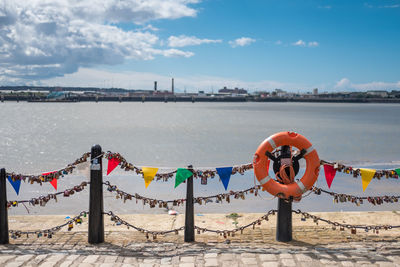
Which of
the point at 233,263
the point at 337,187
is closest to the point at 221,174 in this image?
the point at 233,263

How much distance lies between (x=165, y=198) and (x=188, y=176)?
5667mm

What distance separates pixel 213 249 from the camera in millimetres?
5039

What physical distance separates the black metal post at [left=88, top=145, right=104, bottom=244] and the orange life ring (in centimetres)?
220

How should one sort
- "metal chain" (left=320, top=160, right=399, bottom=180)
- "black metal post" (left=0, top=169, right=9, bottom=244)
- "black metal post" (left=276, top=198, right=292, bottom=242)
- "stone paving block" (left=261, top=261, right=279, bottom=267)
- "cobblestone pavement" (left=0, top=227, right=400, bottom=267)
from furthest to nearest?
"metal chain" (left=320, top=160, right=399, bottom=180) < "black metal post" (left=276, top=198, right=292, bottom=242) < "black metal post" (left=0, top=169, right=9, bottom=244) < "cobblestone pavement" (left=0, top=227, right=400, bottom=267) < "stone paving block" (left=261, top=261, right=279, bottom=267)

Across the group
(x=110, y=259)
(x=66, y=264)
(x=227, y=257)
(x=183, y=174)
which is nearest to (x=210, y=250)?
(x=227, y=257)

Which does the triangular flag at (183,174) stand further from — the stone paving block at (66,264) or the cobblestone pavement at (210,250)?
the stone paving block at (66,264)

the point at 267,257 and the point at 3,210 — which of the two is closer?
Answer: the point at 267,257

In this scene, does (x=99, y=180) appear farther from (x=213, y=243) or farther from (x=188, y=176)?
(x=213, y=243)

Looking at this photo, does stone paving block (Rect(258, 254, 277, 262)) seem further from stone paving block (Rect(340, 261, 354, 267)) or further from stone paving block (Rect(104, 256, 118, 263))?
stone paving block (Rect(104, 256, 118, 263))

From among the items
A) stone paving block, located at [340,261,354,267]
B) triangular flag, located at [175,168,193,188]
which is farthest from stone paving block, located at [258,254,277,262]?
triangular flag, located at [175,168,193,188]

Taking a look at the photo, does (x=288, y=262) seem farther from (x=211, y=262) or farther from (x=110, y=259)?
(x=110, y=259)

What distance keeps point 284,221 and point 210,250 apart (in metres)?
1.16

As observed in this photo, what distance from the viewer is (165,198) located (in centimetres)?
1088

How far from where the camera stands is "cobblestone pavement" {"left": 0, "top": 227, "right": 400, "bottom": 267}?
4.58 m
